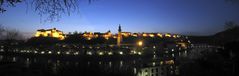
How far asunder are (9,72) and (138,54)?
67.6 metres

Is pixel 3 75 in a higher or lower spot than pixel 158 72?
higher

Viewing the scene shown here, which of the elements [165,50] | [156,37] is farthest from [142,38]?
[165,50]

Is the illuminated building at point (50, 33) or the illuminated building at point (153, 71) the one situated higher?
the illuminated building at point (50, 33)

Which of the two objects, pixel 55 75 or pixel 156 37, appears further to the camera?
pixel 156 37

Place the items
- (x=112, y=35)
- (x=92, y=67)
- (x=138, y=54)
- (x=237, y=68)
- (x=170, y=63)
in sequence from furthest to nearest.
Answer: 1. (x=112, y=35)
2. (x=138, y=54)
3. (x=170, y=63)
4. (x=237, y=68)
5. (x=92, y=67)

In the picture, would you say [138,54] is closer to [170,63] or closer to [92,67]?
[170,63]

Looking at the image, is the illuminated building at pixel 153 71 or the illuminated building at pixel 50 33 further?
the illuminated building at pixel 50 33

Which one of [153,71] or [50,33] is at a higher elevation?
[50,33]

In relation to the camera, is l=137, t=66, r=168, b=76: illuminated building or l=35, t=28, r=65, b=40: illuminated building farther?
l=35, t=28, r=65, b=40: illuminated building

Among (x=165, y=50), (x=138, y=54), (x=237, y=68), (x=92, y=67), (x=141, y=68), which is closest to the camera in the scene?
(x=92, y=67)

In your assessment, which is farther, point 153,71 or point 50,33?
point 50,33

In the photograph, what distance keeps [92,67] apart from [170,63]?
156 feet

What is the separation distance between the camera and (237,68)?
1055 centimetres

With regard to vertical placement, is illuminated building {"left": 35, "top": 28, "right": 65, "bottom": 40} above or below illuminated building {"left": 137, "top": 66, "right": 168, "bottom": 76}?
above
